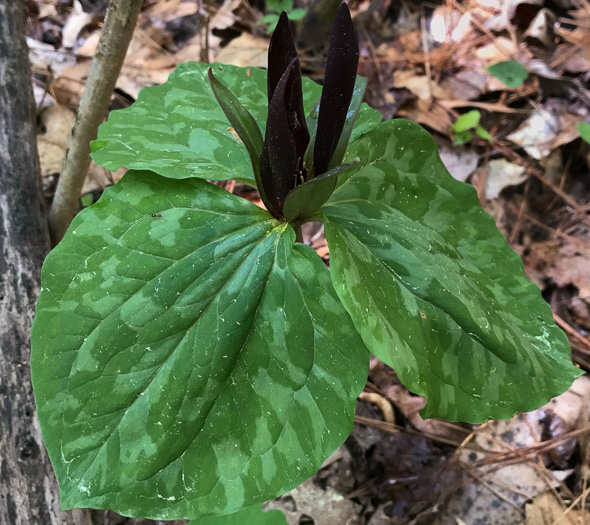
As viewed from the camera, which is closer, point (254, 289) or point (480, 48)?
point (254, 289)

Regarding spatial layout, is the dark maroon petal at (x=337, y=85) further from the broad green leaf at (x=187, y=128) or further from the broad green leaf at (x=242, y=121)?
the broad green leaf at (x=187, y=128)

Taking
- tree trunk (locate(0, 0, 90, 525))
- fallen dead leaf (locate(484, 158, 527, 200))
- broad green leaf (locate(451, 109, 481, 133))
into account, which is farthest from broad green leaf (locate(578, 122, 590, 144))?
tree trunk (locate(0, 0, 90, 525))

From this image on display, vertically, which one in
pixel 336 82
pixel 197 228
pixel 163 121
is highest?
pixel 336 82

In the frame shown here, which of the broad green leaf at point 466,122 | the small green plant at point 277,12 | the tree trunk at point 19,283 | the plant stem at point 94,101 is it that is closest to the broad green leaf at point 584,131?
the broad green leaf at point 466,122

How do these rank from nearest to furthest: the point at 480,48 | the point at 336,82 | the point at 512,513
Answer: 1. the point at 336,82
2. the point at 512,513
3. the point at 480,48

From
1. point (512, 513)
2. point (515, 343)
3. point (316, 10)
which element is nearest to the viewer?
point (515, 343)

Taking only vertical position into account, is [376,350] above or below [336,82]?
below

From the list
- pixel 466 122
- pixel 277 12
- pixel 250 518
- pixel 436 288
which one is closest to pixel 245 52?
pixel 277 12

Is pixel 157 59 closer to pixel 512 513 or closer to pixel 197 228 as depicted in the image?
pixel 197 228

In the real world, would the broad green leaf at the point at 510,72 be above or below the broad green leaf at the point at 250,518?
above

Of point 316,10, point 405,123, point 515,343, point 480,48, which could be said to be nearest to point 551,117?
point 480,48
